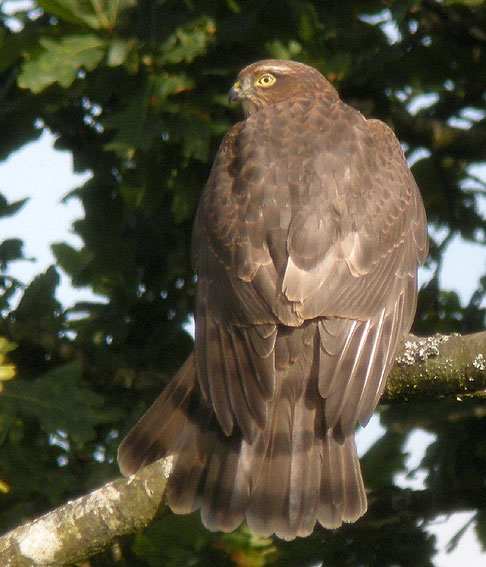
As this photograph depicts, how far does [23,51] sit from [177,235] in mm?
1241

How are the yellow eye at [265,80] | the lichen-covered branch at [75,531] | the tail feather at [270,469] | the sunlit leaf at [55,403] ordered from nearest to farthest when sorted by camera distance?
the lichen-covered branch at [75,531]
the tail feather at [270,469]
the sunlit leaf at [55,403]
the yellow eye at [265,80]

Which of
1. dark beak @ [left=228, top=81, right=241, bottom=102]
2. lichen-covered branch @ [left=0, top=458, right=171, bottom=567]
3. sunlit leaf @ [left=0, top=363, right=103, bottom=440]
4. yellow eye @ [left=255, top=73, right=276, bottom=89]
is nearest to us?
lichen-covered branch @ [left=0, top=458, right=171, bottom=567]

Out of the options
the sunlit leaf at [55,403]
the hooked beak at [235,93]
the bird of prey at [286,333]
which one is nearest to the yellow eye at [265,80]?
the hooked beak at [235,93]

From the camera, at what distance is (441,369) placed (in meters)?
4.05

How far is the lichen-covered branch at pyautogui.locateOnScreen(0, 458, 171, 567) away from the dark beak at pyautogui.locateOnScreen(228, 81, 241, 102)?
221 cm

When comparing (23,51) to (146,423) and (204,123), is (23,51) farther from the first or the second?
(146,423)

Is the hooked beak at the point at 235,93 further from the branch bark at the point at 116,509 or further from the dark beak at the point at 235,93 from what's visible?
the branch bark at the point at 116,509

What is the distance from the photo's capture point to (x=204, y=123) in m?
5.15

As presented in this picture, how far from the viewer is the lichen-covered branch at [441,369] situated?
3.99 m

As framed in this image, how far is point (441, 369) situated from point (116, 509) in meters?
1.18

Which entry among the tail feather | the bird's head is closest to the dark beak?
the bird's head

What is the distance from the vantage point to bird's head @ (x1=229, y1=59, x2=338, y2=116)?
5.62 metres

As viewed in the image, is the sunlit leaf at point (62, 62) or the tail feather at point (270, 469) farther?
the sunlit leaf at point (62, 62)

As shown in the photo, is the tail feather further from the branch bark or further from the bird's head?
the bird's head
